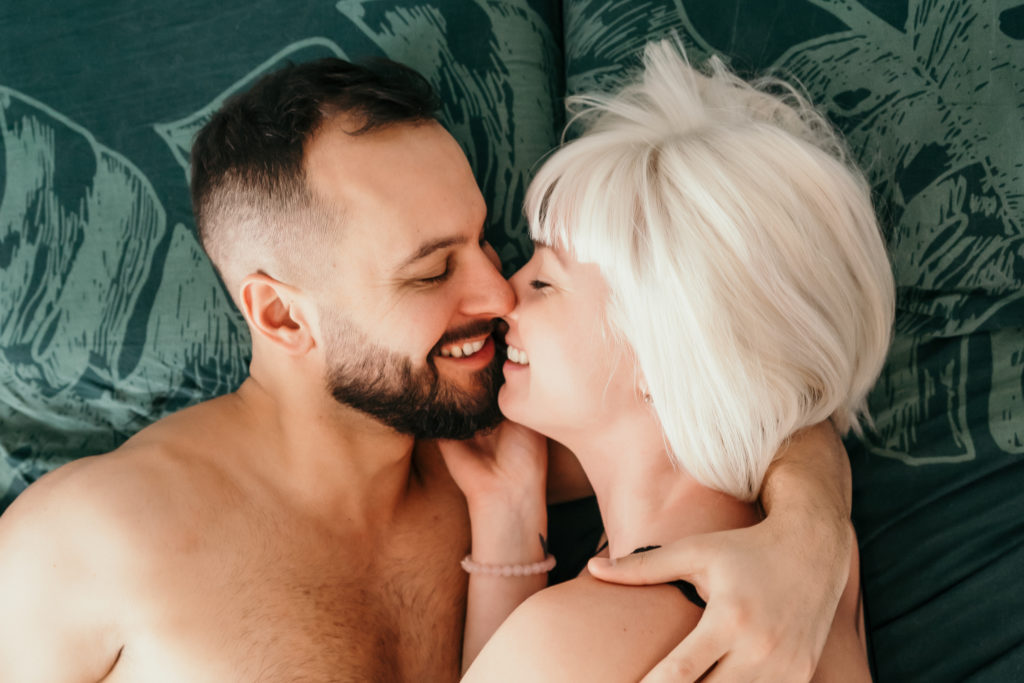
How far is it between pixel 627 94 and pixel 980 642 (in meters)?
1.13

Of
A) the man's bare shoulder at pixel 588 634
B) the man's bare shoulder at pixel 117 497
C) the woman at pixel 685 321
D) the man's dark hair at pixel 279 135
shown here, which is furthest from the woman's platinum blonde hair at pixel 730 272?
the man's bare shoulder at pixel 117 497

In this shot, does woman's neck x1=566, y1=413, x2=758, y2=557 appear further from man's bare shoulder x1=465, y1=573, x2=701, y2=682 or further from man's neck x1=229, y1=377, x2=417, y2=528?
man's neck x1=229, y1=377, x2=417, y2=528

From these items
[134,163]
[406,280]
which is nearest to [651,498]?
[406,280]

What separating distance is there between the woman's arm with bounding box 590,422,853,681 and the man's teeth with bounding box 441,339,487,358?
0.50 m

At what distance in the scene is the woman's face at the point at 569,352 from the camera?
1.20 meters

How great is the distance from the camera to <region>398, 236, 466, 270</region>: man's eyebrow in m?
1.31

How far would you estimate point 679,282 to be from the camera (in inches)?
44.1

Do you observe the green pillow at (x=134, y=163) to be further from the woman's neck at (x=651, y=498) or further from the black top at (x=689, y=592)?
the black top at (x=689, y=592)

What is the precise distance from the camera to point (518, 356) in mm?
1381

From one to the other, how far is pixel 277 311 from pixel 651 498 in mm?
715

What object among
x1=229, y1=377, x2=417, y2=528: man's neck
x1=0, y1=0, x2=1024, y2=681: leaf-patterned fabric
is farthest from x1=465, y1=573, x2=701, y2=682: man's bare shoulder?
x1=0, y1=0, x2=1024, y2=681: leaf-patterned fabric

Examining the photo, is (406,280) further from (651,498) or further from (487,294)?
(651,498)

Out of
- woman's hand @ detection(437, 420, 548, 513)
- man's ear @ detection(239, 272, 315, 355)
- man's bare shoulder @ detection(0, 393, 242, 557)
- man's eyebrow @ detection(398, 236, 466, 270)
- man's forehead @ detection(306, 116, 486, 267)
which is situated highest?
man's forehead @ detection(306, 116, 486, 267)

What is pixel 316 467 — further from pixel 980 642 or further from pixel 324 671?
pixel 980 642
